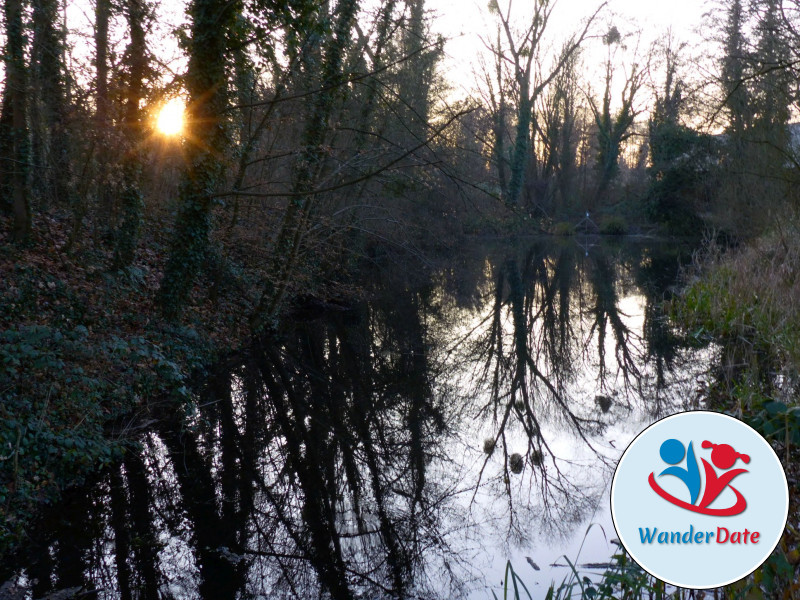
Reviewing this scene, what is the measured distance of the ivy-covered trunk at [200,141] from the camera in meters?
8.35

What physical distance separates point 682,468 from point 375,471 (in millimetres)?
4416

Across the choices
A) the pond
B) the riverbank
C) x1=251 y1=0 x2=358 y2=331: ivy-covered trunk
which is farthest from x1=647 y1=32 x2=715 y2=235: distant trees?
x1=251 y1=0 x2=358 y2=331: ivy-covered trunk

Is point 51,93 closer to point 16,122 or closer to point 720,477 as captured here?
point 16,122

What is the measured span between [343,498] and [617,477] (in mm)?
3764

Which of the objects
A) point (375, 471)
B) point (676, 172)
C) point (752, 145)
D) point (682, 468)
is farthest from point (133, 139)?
point (676, 172)

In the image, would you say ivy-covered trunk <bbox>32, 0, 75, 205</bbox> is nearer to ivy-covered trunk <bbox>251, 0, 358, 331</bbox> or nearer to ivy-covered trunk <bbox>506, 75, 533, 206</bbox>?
ivy-covered trunk <bbox>251, 0, 358, 331</bbox>

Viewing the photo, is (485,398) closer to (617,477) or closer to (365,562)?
(365,562)

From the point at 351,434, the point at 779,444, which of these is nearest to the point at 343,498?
the point at 351,434

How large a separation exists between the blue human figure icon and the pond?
1523mm

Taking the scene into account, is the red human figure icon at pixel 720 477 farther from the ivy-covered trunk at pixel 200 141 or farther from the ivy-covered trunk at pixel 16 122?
the ivy-covered trunk at pixel 16 122

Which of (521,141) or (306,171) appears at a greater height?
(521,141)

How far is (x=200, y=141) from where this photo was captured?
885 centimetres

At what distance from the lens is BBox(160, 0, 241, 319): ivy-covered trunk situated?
835cm

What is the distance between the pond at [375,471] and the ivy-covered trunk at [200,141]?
5.50ft
